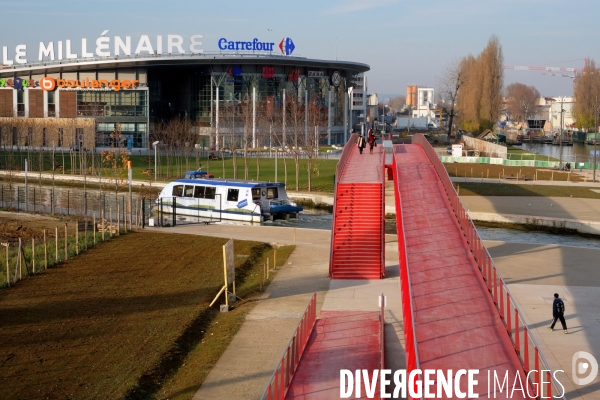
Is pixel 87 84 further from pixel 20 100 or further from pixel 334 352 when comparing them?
pixel 334 352

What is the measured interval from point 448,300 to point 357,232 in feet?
38.7

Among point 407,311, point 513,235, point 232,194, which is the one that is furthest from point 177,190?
point 407,311

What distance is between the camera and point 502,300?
58.3 feet

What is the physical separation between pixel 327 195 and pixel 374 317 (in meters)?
32.0

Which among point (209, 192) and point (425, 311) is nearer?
point (425, 311)

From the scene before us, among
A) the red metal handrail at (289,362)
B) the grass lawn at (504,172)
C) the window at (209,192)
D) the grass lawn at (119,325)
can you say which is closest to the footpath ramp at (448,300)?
the red metal handrail at (289,362)

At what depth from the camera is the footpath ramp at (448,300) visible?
1540cm

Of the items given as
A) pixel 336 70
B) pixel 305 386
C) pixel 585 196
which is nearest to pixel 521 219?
pixel 585 196

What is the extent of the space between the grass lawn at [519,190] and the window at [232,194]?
19.1 metres

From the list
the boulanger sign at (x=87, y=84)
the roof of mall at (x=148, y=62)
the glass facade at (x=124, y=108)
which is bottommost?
the glass facade at (x=124, y=108)

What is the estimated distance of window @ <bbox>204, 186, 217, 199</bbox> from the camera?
4506cm

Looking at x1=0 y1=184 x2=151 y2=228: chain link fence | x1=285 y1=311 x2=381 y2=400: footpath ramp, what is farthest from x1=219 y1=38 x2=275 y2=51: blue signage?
x1=285 y1=311 x2=381 y2=400: footpath ramp

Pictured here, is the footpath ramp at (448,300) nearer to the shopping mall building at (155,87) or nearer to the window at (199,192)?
the window at (199,192)

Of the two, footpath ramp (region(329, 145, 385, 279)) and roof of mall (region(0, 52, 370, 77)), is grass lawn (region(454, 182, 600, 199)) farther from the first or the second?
roof of mall (region(0, 52, 370, 77))
